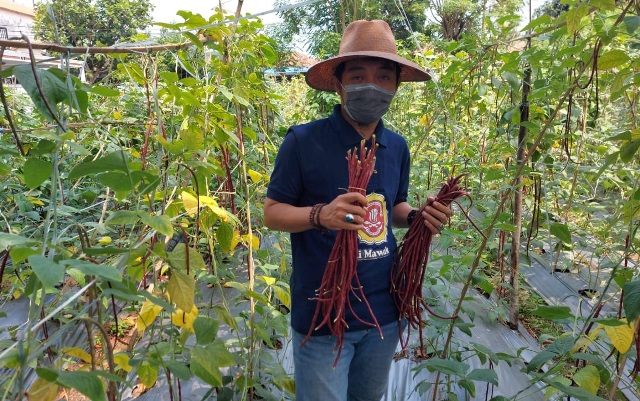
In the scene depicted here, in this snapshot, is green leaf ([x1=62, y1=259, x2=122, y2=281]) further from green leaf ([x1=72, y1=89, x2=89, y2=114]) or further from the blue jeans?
the blue jeans

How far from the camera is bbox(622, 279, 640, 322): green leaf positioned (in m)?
0.93

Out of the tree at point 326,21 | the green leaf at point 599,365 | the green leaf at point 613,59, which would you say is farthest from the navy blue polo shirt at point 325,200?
the tree at point 326,21

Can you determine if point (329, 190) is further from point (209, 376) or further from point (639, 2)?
point (639, 2)

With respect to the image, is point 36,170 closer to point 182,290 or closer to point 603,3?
point 182,290

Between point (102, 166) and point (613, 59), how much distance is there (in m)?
1.22

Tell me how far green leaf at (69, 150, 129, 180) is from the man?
524 mm

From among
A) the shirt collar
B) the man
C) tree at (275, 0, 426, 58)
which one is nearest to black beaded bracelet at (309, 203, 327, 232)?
the man

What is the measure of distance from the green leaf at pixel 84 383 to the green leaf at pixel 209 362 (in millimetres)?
306

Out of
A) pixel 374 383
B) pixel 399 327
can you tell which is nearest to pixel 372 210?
pixel 399 327

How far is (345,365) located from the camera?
1.40 meters

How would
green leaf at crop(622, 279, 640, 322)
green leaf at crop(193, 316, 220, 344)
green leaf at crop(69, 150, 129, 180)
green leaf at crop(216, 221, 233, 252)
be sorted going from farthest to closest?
green leaf at crop(216, 221, 233, 252), green leaf at crop(193, 316, 220, 344), green leaf at crop(622, 279, 640, 322), green leaf at crop(69, 150, 129, 180)

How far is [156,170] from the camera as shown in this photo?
1.06 m

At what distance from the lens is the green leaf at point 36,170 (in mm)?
833

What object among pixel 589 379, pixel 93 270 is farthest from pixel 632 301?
pixel 93 270
